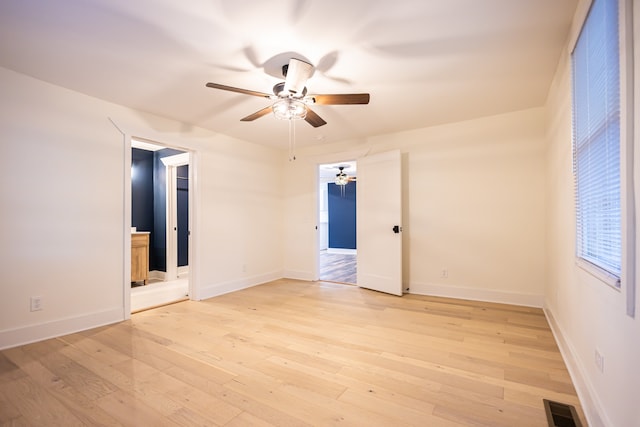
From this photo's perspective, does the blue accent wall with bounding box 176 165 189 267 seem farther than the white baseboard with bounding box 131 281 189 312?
Yes

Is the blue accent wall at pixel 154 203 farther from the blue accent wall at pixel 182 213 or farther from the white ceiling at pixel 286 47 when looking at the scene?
the white ceiling at pixel 286 47

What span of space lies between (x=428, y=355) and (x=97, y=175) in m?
3.69

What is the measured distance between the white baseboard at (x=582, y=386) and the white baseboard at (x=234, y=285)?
396cm

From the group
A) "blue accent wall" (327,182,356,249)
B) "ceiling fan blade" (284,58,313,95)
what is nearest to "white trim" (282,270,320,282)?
"ceiling fan blade" (284,58,313,95)

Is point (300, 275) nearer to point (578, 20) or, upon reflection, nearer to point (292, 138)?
point (292, 138)

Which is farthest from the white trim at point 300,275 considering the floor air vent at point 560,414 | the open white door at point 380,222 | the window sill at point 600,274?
the window sill at point 600,274

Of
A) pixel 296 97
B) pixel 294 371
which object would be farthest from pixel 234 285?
pixel 296 97

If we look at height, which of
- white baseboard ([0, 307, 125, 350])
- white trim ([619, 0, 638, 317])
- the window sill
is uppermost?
white trim ([619, 0, 638, 317])

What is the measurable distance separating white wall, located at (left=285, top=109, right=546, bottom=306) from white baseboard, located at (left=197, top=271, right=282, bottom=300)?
94.3 inches

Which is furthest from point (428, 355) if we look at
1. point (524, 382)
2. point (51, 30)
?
point (51, 30)

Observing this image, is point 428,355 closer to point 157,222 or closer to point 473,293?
point 473,293

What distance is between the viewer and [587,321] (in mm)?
1778

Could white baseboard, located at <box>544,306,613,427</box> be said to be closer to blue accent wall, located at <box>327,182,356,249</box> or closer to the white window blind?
the white window blind

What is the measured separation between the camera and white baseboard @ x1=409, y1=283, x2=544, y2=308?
11.7ft
